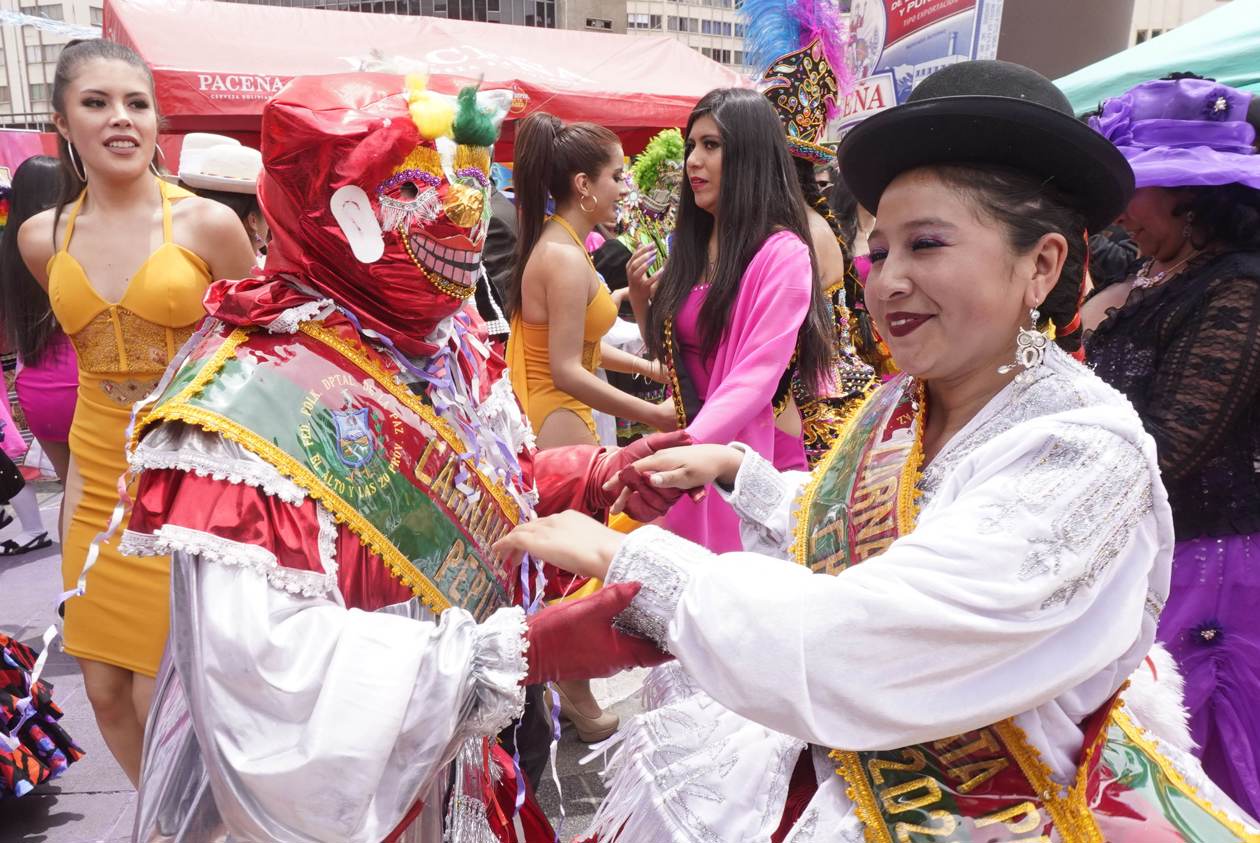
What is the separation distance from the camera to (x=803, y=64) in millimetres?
4145

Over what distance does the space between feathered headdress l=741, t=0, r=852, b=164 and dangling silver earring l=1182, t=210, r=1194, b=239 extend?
1532 millimetres

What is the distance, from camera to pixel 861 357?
5.08m

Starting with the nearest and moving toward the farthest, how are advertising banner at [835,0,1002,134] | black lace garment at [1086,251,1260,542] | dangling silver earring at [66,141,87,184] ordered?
1. black lace garment at [1086,251,1260,542]
2. dangling silver earring at [66,141,87,184]
3. advertising banner at [835,0,1002,134]

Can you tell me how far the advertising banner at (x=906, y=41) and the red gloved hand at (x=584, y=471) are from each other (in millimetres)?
3401

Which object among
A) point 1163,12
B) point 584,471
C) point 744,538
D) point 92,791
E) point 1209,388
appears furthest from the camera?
point 1163,12

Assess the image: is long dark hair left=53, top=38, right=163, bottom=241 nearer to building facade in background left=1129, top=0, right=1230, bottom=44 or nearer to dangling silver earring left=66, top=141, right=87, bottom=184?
dangling silver earring left=66, top=141, right=87, bottom=184

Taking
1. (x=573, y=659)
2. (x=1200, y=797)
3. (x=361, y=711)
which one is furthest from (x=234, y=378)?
(x=1200, y=797)

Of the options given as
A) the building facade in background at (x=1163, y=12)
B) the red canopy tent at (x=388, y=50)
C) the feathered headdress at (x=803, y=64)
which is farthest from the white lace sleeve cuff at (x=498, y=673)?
the building facade in background at (x=1163, y=12)

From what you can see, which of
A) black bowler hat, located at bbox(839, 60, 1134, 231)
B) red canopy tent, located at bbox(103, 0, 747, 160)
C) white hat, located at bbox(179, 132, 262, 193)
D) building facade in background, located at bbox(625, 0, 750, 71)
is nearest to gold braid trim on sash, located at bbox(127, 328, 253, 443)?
black bowler hat, located at bbox(839, 60, 1134, 231)

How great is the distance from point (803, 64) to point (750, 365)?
174 cm

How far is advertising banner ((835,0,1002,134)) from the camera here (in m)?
5.33

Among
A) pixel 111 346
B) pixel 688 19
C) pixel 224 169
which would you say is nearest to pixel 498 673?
pixel 111 346

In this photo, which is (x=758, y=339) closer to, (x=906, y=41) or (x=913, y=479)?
(x=913, y=479)

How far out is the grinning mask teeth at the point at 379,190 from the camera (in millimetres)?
1810
